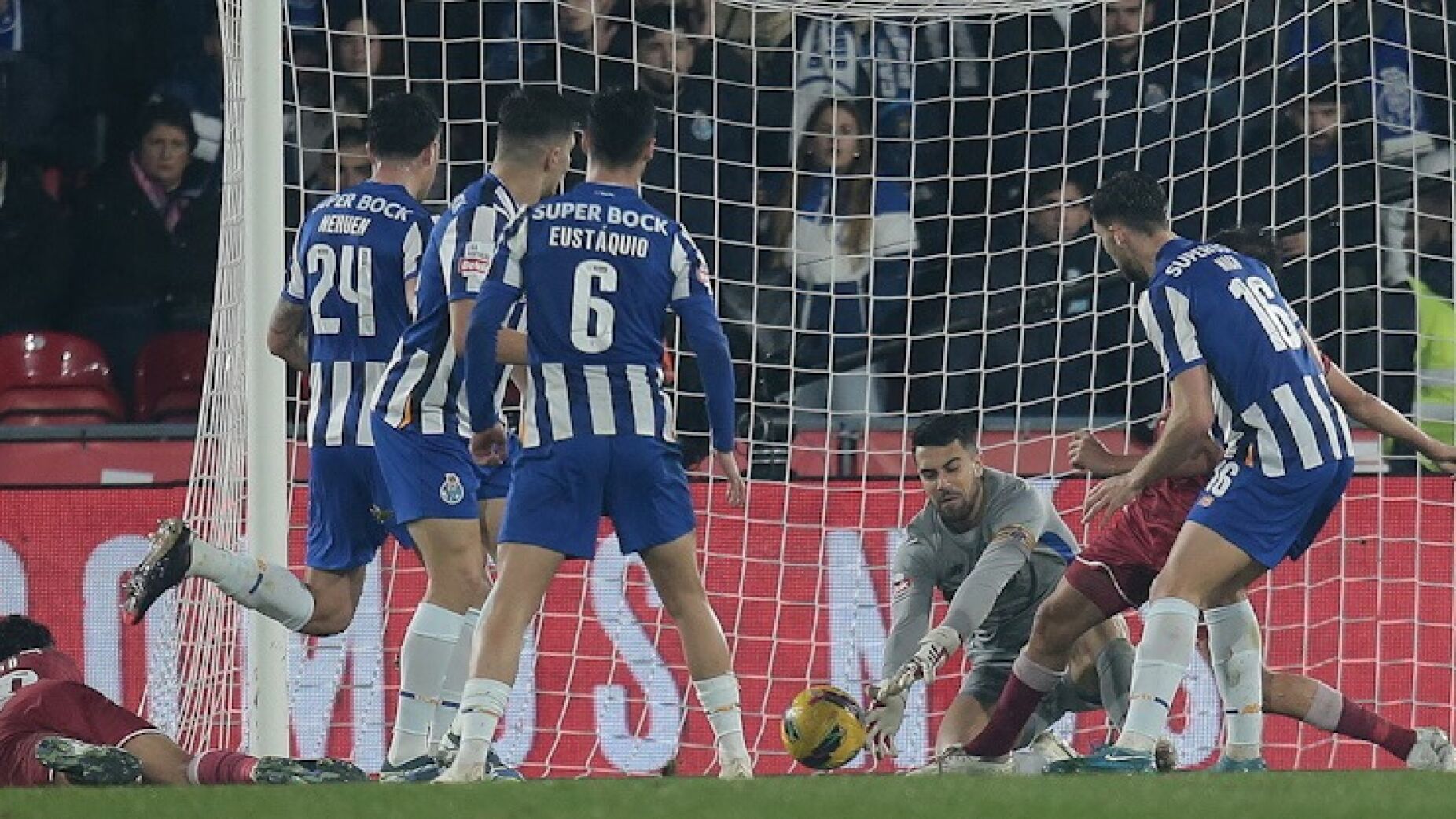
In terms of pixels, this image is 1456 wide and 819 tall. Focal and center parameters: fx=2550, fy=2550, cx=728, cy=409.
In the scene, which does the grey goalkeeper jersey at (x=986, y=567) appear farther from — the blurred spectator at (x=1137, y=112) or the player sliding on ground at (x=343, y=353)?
the blurred spectator at (x=1137, y=112)

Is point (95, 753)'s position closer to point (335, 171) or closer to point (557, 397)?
point (557, 397)

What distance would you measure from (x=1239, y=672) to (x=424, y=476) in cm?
236

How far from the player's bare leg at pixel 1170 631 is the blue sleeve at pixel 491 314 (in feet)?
5.96

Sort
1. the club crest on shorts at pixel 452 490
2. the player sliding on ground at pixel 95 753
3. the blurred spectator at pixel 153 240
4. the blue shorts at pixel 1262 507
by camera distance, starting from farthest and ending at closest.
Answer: the blurred spectator at pixel 153 240
the club crest on shorts at pixel 452 490
the blue shorts at pixel 1262 507
the player sliding on ground at pixel 95 753

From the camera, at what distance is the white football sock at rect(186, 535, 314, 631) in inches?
282

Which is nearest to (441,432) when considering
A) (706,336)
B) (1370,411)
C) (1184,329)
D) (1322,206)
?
(706,336)

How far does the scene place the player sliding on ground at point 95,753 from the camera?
6.49m

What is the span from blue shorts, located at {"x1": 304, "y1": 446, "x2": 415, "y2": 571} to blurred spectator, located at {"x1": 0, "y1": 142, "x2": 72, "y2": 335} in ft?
11.6

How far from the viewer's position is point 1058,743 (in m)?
8.23

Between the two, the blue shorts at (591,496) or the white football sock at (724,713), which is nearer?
the blue shorts at (591,496)

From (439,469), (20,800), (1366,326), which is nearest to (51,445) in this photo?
(439,469)

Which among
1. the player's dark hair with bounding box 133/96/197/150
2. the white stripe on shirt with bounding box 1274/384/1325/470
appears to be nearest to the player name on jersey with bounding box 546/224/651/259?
the white stripe on shirt with bounding box 1274/384/1325/470

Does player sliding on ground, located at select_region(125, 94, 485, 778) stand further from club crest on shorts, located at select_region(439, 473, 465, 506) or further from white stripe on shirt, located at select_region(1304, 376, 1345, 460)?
white stripe on shirt, located at select_region(1304, 376, 1345, 460)

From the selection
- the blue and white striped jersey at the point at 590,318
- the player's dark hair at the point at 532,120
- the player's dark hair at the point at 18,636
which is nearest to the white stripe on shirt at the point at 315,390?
the player's dark hair at the point at 532,120
